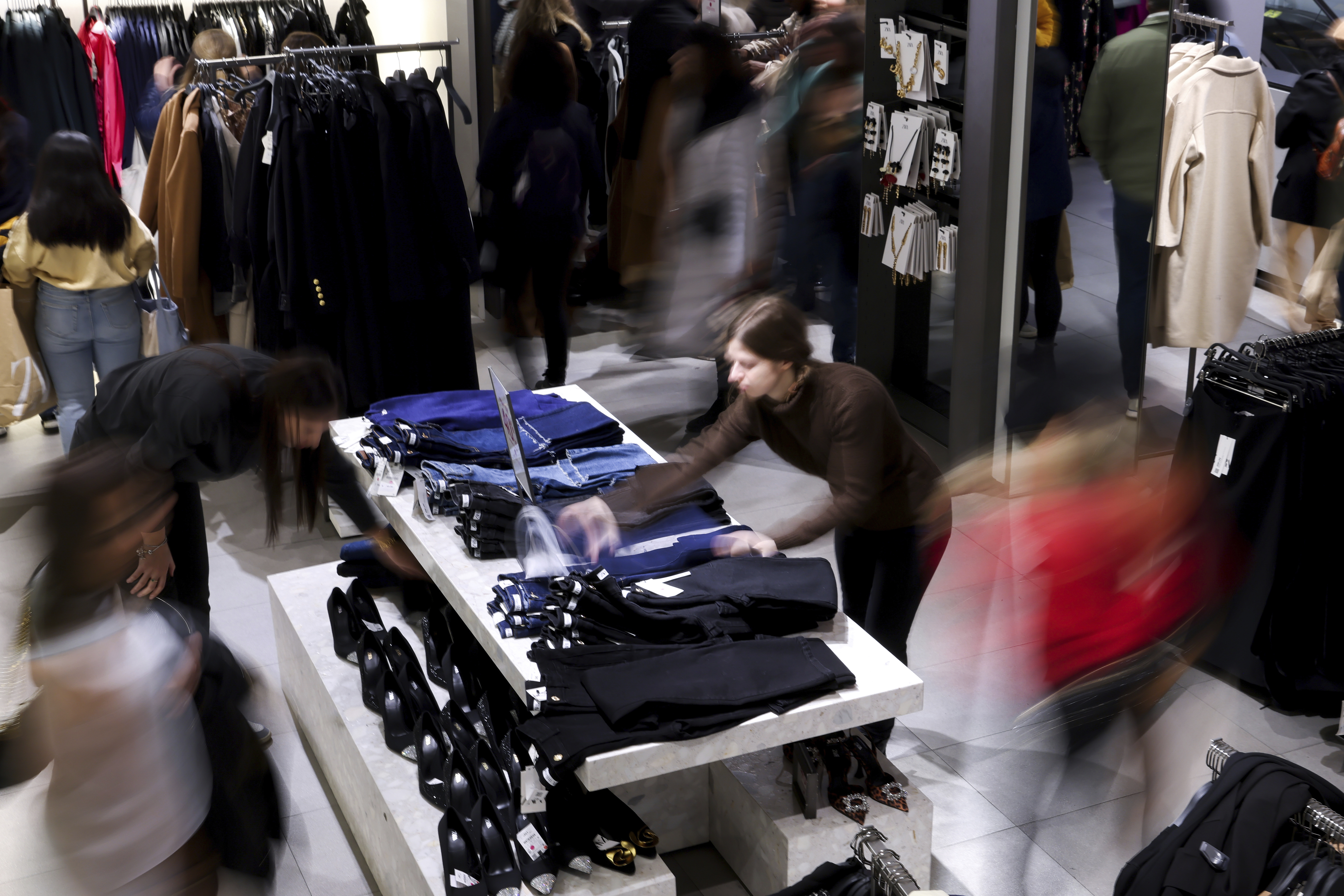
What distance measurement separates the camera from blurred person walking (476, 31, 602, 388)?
5.91 metres

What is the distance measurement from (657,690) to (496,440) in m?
1.37

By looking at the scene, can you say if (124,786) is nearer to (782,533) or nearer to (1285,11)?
(782,533)

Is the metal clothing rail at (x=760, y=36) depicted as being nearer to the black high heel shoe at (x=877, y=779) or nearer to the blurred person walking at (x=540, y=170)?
the blurred person walking at (x=540, y=170)

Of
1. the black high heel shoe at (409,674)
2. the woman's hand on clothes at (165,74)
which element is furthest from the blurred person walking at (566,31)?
the black high heel shoe at (409,674)

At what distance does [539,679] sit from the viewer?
296 cm

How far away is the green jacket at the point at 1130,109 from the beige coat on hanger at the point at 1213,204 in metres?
0.07

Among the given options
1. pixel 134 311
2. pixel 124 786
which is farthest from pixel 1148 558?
pixel 134 311

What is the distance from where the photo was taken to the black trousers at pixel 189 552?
386cm

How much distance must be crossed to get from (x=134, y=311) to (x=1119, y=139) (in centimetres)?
392

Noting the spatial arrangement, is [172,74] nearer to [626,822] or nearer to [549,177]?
[549,177]

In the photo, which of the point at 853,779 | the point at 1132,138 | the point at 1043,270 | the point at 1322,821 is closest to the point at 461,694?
the point at 853,779

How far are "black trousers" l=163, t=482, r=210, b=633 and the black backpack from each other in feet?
8.25

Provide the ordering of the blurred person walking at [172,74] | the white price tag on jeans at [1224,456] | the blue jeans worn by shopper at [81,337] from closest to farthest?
1. the white price tag on jeans at [1224,456]
2. the blue jeans worn by shopper at [81,337]
3. the blurred person walking at [172,74]

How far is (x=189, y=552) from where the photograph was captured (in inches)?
155
